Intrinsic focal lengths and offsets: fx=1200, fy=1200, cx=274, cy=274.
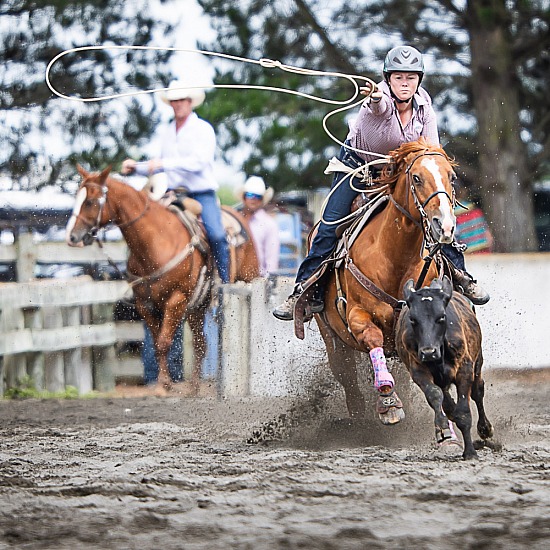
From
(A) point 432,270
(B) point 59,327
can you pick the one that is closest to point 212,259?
(B) point 59,327

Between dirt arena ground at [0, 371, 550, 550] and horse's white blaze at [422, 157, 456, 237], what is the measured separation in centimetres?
111

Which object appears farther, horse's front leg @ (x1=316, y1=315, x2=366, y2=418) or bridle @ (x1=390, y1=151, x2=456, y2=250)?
horse's front leg @ (x1=316, y1=315, x2=366, y2=418)

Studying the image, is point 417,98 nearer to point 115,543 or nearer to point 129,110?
point 115,543

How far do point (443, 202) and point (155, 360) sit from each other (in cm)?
570

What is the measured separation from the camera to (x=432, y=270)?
6469mm

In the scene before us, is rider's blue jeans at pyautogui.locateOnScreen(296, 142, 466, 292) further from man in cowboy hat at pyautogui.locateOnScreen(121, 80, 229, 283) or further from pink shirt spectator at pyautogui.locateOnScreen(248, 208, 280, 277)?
pink shirt spectator at pyautogui.locateOnScreen(248, 208, 280, 277)

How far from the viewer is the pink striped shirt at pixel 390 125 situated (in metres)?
6.62

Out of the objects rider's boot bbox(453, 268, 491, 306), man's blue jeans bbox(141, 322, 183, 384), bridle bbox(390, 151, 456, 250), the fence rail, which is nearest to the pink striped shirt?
bridle bbox(390, 151, 456, 250)

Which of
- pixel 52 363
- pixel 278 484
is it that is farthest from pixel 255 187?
pixel 278 484

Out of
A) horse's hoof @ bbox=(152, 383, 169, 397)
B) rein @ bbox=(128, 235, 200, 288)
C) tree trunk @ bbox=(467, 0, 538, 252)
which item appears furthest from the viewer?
tree trunk @ bbox=(467, 0, 538, 252)

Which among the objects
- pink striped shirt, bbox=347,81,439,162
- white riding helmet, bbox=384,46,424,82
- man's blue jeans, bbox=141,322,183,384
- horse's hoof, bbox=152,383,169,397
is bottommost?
horse's hoof, bbox=152,383,169,397

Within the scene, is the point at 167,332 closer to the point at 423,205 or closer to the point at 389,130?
the point at 389,130

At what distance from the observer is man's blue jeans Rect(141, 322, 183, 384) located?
36.4 ft

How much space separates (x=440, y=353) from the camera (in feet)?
18.9
